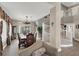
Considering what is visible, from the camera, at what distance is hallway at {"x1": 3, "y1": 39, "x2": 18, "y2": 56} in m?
2.09

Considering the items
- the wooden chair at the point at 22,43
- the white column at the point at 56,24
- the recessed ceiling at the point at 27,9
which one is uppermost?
the recessed ceiling at the point at 27,9

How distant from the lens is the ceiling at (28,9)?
209cm

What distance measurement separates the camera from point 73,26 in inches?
81.9

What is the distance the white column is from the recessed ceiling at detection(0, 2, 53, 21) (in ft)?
0.34

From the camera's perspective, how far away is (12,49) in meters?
2.14

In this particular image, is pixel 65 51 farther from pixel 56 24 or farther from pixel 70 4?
pixel 70 4

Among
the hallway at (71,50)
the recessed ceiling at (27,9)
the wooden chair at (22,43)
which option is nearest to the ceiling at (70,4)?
the recessed ceiling at (27,9)

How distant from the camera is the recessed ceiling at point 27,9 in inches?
82.5

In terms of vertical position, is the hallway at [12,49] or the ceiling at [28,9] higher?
the ceiling at [28,9]

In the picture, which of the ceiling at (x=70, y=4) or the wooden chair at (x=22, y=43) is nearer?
the ceiling at (x=70, y=4)

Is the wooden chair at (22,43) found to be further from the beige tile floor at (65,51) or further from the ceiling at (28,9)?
the ceiling at (28,9)

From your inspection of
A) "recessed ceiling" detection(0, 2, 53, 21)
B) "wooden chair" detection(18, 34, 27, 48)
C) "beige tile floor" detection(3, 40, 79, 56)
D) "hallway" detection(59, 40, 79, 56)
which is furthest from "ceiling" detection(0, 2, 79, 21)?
"hallway" detection(59, 40, 79, 56)

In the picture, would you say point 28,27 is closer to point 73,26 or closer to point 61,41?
point 61,41

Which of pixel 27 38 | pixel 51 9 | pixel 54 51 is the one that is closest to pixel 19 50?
pixel 27 38
